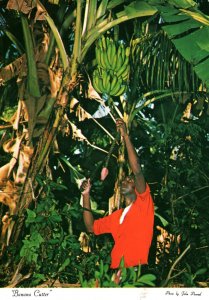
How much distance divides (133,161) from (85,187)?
0.24m

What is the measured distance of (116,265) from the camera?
298cm

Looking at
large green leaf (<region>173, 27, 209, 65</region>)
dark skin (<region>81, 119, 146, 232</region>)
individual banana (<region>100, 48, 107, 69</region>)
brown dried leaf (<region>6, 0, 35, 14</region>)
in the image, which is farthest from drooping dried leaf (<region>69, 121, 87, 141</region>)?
large green leaf (<region>173, 27, 209, 65</region>)

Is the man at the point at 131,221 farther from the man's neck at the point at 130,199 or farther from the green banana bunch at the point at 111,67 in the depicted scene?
the green banana bunch at the point at 111,67

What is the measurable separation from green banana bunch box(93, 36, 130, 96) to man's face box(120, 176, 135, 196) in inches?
14.8

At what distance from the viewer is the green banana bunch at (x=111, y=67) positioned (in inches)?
119

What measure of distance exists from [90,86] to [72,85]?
178mm

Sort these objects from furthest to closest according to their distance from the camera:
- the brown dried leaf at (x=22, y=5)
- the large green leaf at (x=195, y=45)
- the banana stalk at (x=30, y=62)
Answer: the banana stalk at (x=30, y=62), the brown dried leaf at (x=22, y=5), the large green leaf at (x=195, y=45)

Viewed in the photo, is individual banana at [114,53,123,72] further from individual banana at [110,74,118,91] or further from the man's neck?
the man's neck

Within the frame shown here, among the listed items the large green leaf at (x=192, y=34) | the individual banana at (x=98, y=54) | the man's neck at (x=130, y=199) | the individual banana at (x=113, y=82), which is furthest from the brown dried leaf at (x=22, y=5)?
the man's neck at (x=130, y=199)

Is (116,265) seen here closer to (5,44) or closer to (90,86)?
(90,86)

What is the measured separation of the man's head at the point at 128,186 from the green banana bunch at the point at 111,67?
376 mm

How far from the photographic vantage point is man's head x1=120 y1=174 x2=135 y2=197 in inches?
119

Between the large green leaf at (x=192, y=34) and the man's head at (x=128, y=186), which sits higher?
the large green leaf at (x=192, y=34)

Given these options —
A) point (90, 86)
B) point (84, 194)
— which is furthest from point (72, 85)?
point (84, 194)
